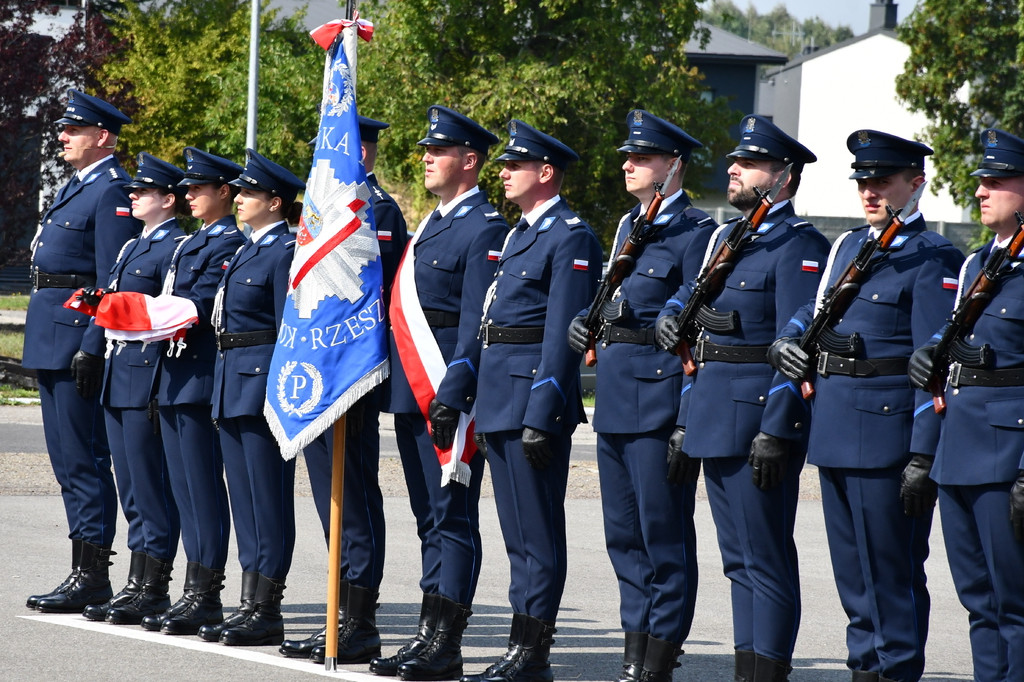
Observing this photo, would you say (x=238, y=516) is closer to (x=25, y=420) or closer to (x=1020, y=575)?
(x=1020, y=575)

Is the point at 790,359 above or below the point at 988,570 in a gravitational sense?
above

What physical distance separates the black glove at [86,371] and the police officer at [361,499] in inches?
49.5

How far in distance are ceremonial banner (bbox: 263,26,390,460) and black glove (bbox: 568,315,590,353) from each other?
100cm

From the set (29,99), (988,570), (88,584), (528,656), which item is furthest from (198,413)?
(29,99)

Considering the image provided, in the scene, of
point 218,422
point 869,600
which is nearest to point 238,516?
point 218,422

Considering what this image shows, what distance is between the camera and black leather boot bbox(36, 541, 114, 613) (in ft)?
24.0

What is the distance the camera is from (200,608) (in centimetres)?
695

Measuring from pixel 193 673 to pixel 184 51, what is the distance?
89.7 feet

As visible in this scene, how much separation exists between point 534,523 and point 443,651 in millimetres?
701

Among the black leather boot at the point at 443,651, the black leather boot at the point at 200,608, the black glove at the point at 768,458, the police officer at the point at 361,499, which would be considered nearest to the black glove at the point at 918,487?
the black glove at the point at 768,458

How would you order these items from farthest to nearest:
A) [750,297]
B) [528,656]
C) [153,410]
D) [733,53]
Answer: [733,53] → [153,410] → [528,656] → [750,297]

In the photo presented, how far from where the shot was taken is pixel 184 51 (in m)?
31.7

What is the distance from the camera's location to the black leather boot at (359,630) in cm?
652

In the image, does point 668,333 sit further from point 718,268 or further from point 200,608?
point 200,608
